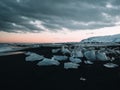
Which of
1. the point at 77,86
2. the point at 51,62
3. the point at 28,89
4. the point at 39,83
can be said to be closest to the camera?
the point at 28,89

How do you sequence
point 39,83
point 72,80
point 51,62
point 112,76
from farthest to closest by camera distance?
point 51,62
point 112,76
point 72,80
point 39,83

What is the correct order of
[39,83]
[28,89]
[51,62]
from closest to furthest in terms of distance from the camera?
[28,89] < [39,83] < [51,62]

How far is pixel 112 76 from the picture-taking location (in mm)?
7559

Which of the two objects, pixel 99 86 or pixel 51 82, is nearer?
pixel 99 86

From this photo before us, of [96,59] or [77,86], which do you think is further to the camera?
[96,59]

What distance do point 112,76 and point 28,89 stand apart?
4.09m

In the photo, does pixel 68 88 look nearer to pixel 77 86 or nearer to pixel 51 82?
pixel 77 86

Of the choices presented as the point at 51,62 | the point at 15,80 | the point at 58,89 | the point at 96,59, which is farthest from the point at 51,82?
the point at 96,59

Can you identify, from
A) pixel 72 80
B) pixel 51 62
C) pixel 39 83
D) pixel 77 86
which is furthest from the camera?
pixel 51 62

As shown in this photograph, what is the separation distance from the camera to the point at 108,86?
598 cm

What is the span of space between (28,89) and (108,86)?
2.92 m

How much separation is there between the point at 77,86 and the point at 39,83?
1492 mm

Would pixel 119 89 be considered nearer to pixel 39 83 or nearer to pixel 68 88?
pixel 68 88

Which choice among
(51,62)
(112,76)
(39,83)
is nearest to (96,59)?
(51,62)
